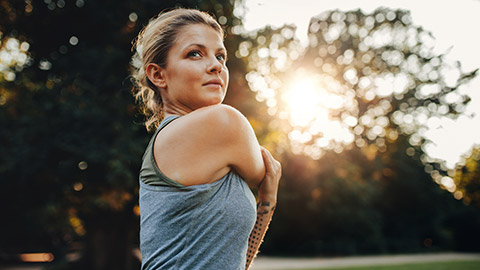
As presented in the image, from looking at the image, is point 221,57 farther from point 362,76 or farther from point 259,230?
point 362,76

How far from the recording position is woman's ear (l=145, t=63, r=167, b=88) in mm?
1591

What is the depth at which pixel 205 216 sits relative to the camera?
1300 mm

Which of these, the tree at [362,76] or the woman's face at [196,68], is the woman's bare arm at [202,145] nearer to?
the woman's face at [196,68]

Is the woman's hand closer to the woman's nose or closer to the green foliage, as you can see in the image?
the woman's nose

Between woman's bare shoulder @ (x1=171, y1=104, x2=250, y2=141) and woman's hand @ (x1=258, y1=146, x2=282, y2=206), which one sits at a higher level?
woman's bare shoulder @ (x1=171, y1=104, x2=250, y2=141)

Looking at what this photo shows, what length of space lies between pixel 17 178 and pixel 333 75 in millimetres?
15630

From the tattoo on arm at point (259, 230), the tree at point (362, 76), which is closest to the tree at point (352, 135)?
the tree at point (362, 76)

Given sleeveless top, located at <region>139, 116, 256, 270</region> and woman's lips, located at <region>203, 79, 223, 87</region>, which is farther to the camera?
woman's lips, located at <region>203, 79, 223, 87</region>

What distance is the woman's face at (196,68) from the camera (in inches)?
59.1

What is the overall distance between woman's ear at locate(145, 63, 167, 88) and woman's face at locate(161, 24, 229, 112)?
44 mm

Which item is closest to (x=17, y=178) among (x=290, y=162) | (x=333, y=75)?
(x=333, y=75)

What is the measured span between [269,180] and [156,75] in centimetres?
59

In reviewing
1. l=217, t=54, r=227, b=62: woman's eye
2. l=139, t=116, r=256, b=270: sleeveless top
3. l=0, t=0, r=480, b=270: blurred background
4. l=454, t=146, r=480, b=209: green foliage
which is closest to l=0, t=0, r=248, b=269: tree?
l=0, t=0, r=480, b=270: blurred background

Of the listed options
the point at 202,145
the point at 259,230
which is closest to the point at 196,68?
the point at 202,145
